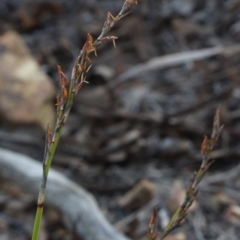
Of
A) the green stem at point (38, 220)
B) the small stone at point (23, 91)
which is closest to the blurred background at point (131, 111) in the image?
the small stone at point (23, 91)

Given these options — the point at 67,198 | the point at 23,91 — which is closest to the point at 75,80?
the point at 67,198

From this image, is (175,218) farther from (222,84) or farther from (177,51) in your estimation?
(177,51)

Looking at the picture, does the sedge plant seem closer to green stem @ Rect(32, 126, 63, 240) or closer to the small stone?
green stem @ Rect(32, 126, 63, 240)

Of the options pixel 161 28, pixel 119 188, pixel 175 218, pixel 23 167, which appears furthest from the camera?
pixel 161 28

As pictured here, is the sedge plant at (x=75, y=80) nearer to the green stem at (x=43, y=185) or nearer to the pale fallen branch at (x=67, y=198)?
the green stem at (x=43, y=185)

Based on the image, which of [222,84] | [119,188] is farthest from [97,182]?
[222,84]

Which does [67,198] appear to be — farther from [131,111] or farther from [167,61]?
[167,61]
